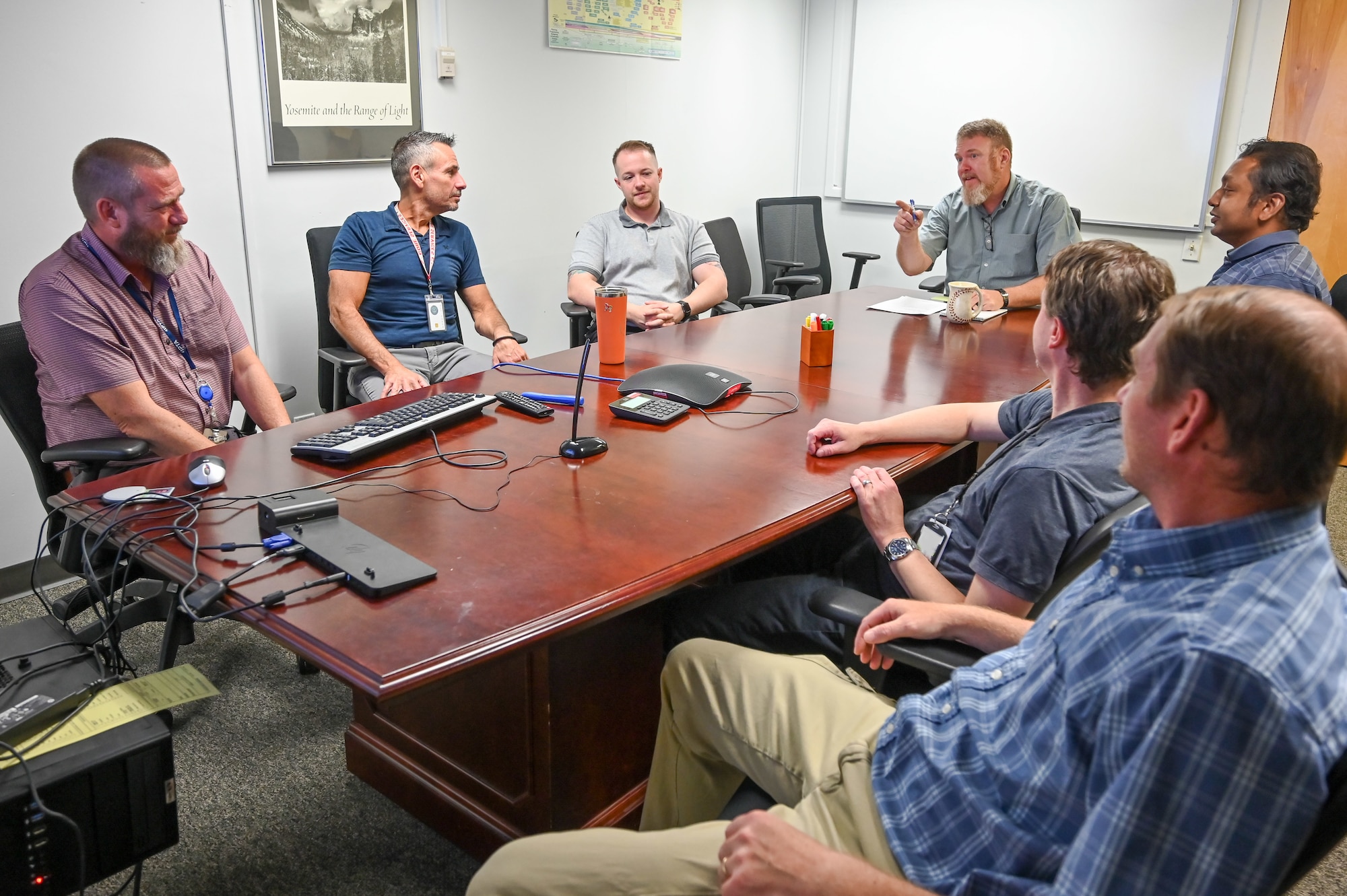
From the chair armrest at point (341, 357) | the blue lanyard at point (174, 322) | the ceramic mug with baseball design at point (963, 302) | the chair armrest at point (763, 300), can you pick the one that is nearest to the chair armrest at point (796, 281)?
the chair armrest at point (763, 300)

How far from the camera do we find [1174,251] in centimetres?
463

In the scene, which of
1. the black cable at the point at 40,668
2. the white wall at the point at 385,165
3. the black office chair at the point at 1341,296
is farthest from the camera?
the white wall at the point at 385,165

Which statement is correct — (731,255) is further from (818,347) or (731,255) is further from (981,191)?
(818,347)

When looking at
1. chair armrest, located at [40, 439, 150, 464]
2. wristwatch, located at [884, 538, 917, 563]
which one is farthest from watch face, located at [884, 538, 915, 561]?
chair armrest, located at [40, 439, 150, 464]

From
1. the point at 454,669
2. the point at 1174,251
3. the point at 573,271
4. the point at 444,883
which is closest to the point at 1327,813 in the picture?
the point at 454,669

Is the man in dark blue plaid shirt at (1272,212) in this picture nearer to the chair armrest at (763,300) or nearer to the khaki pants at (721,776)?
the chair armrest at (763,300)

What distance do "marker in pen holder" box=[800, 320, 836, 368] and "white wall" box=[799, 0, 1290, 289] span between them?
282cm

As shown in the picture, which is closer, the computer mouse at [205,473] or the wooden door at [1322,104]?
the computer mouse at [205,473]

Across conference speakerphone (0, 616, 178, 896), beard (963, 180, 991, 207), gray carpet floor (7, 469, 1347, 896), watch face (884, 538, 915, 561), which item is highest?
beard (963, 180, 991, 207)

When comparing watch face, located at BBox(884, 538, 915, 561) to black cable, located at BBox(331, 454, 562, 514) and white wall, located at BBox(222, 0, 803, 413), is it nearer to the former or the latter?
black cable, located at BBox(331, 454, 562, 514)

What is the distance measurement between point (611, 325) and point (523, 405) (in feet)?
1.63

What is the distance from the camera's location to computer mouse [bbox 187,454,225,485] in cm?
169

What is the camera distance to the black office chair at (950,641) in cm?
128

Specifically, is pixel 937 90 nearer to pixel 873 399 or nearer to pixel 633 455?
pixel 873 399
